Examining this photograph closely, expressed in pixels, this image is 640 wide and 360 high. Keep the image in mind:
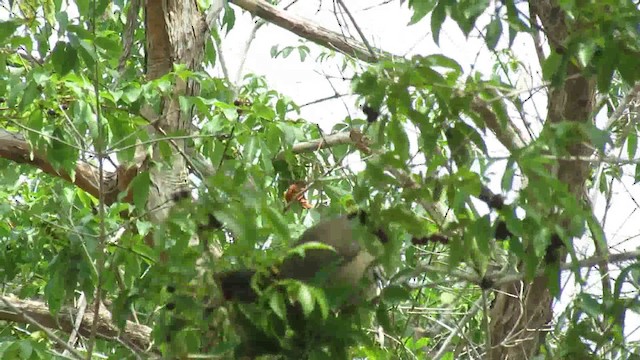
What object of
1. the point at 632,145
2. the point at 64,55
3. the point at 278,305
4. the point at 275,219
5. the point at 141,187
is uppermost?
the point at 64,55

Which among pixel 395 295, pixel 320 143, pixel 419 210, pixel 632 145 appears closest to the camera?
pixel 395 295

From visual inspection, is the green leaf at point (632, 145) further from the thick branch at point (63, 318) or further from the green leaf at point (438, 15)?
the thick branch at point (63, 318)

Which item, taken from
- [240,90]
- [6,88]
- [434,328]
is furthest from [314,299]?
[240,90]

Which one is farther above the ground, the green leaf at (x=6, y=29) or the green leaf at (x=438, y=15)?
the green leaf at (x=6, y=29)

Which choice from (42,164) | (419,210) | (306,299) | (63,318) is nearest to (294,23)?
(42,164)

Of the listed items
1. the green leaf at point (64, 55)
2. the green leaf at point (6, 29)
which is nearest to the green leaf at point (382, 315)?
the green leaf at point (64, 55)

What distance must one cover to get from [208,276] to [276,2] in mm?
2999

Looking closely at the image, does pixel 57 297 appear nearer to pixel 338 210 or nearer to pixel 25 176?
pixel 338 210

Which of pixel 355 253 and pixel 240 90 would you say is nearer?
pixel 355 253

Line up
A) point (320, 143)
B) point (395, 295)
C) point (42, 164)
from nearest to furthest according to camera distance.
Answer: point (395, 295) → point (320, 143) → point (42, 164)

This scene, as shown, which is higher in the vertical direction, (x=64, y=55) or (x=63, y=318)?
(x=64, y=55)

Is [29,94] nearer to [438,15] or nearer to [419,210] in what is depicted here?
[419,210]

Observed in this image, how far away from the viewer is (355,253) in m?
1.84

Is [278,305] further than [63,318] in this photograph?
No
